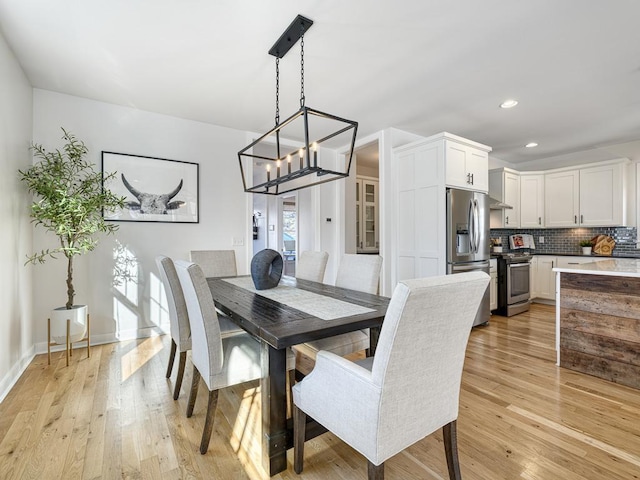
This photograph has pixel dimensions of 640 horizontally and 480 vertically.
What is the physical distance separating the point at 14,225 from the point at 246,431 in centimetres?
243

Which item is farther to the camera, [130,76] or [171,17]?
[130,76]

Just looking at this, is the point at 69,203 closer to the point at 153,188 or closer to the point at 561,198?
the point at 153,188

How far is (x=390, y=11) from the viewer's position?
6.47 feet

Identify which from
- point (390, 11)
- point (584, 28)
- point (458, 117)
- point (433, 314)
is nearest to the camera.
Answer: point (433, 314)

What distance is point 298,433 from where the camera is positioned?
1.43m

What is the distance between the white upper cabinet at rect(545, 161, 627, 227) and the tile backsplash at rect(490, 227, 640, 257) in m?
0.33

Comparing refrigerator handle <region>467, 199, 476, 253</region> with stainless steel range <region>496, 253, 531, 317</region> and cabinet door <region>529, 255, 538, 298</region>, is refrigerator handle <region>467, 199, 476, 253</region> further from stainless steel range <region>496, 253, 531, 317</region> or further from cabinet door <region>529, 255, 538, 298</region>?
cabinet door <region>529, 255, 538, 298</region>

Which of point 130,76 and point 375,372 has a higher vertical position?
point 130,76

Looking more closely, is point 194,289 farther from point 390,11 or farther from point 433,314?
point 390,11

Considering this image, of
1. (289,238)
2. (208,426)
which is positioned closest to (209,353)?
(208,426)

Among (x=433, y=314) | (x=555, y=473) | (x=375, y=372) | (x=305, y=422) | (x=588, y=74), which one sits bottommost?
(x=555, y=473)

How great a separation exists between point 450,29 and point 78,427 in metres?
3.46

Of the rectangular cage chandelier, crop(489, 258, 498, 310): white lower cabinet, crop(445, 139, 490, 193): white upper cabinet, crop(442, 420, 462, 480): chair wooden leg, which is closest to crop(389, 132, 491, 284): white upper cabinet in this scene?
crop(445, 139, 490, 193): white upper cabinet

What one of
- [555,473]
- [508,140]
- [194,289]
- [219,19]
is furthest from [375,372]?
[508,140]
